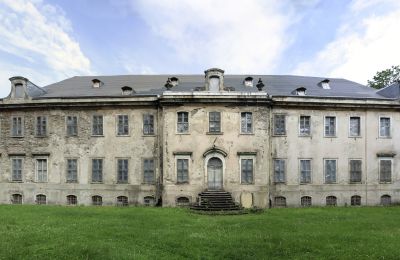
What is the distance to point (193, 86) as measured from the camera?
89.9 ft

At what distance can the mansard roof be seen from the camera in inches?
1044

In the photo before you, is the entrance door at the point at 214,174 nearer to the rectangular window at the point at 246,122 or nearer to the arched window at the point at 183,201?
the arched window at the point at 183,201

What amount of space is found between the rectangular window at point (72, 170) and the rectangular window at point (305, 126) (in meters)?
16.6

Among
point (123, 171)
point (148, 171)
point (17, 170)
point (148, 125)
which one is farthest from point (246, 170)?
point (17, 170)

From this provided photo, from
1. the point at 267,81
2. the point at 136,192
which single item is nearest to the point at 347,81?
the point at 267,81

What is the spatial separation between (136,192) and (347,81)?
69.2ft

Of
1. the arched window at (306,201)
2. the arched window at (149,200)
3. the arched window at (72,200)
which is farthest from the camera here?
the arched window at (72,200)

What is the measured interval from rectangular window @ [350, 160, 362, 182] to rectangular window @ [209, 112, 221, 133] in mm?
10335

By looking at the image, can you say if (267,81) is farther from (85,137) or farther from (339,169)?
(85,137)

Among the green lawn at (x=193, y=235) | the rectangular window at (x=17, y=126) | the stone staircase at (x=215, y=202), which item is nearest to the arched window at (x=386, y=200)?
the green lawn at (x=193, y=235)

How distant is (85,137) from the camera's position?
81.9ft

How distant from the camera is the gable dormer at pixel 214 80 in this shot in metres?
24.0

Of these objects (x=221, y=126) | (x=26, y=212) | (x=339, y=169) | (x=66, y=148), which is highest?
(x=221, y=126)

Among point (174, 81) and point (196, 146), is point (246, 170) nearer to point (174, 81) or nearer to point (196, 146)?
point (196, 146)
